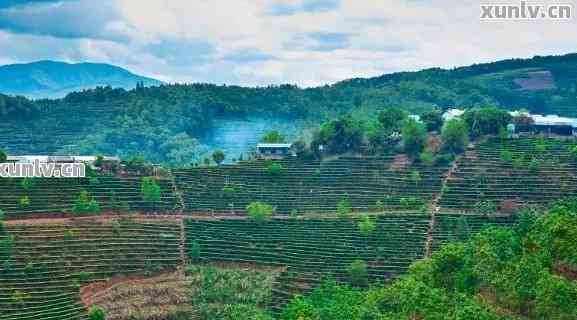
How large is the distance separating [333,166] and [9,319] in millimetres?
32807

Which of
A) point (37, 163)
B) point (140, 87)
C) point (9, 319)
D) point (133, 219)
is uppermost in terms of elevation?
point (140, 87)

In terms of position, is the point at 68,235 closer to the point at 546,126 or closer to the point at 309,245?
the point at 309,245

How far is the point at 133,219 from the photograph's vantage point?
209ft

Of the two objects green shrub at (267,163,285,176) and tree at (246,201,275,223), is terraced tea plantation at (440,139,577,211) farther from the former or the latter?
green shrub at (267,163,285,176)

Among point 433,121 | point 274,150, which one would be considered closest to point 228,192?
point 274,150

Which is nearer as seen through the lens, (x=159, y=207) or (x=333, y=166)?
(x=159, y=207)

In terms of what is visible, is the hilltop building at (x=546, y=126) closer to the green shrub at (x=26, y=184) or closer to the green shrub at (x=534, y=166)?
the green shrub at (x=534, y=166)

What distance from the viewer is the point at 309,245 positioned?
6156cm

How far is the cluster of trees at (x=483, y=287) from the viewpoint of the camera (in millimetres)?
42122

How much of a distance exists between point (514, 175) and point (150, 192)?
28411mm

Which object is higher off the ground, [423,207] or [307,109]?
[307,109]

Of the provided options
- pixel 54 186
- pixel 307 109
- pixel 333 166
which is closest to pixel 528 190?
pixel 333 166

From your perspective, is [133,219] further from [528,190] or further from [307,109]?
[307,109]

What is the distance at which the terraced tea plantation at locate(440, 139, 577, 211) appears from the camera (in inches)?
2621
